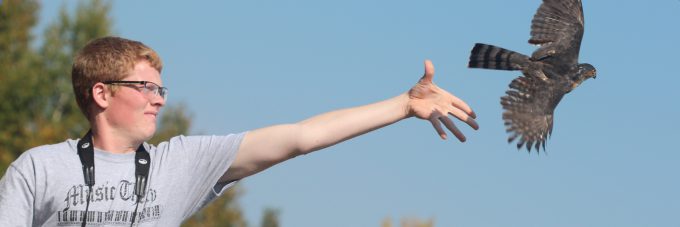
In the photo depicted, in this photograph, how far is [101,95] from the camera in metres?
6.18

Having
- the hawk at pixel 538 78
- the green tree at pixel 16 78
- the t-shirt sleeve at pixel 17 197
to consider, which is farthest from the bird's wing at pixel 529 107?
the green tree at pixel 16 78

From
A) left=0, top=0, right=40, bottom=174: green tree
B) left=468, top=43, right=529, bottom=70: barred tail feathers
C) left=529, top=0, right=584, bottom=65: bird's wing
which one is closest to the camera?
left=468, top=43, right=529, bottom=70: barred tail feathers

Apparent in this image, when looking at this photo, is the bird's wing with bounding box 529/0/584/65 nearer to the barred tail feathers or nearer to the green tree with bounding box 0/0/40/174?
the barred tail feathers

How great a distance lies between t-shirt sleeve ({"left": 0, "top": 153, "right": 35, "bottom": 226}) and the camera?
19.2ft

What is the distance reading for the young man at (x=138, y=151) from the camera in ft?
19.3

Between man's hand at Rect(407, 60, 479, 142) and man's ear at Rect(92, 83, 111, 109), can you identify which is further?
man's ear at Rect(92, 83, 111, 109)

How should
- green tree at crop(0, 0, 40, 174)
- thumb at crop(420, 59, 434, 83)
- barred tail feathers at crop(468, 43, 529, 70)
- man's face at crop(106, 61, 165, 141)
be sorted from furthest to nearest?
green tree at crop(0, 0, 40, 174) < barred tail feathers at crop(468, 43, 529, 70) < man's face at crop(106, 61, 165, 141) < thumb at crop(420, 59, 434, 83)

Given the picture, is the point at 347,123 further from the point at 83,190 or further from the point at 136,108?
the point at 83,190

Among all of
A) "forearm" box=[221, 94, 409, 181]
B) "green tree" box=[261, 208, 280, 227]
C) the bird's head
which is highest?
"forearm" box=[221, 94, 409, 181]

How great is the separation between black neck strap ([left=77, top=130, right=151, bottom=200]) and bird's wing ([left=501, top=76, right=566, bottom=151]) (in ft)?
17.2

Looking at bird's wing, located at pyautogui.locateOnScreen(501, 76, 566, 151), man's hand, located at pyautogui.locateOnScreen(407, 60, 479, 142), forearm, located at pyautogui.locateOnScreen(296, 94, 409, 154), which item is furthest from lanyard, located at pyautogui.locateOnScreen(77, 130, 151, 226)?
bird's wing, located at pyautogui.locateOnScreen(501, 76, 566, 151)

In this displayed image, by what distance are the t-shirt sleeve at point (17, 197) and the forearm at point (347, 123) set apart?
51.6 inches

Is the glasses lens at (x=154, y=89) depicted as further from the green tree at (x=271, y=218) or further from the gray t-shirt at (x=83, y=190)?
the green tree at (x=271, y=218)

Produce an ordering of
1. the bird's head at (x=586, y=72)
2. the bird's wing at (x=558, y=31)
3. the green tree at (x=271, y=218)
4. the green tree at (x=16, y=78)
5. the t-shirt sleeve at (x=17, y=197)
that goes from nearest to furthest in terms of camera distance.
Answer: the t-shirt sleeve at (x=17, y=197), the bird's head at (x=586, y=72), the bird's wing at (x=558, y=31), the green tree at (x=16, y=78), the green tree at (x=271, y=218)
